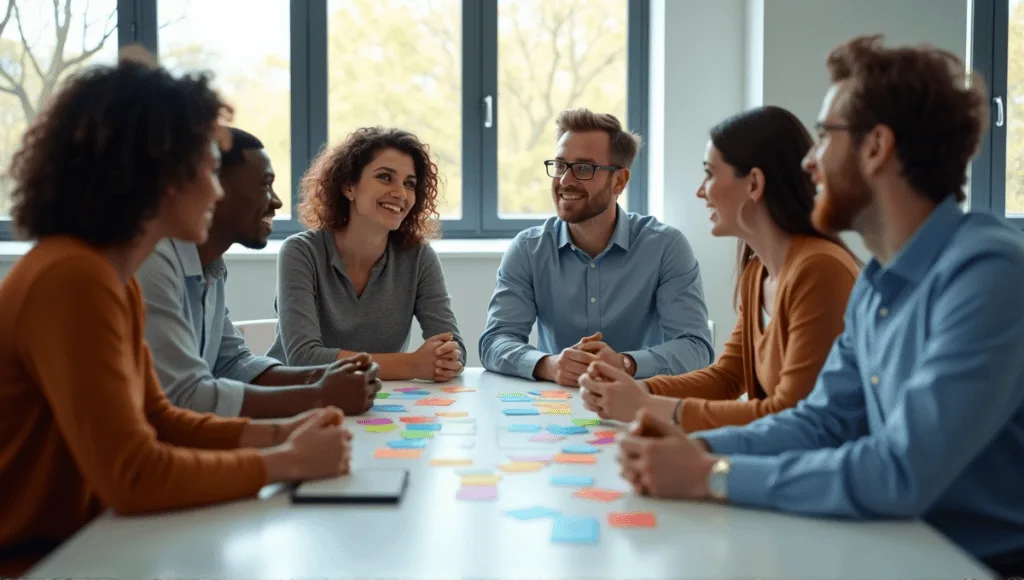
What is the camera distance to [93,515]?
1.52 metres

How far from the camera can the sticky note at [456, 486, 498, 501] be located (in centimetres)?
146

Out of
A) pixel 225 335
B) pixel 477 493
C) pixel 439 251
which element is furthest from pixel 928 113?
pixel 439 251

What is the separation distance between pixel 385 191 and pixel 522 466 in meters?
1.74

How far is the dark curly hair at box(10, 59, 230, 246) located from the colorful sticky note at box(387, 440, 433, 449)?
61 cm

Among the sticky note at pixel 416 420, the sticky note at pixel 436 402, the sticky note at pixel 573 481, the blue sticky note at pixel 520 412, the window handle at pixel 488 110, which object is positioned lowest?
the sticky note at pixel 436 402

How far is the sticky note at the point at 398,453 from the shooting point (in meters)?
1.71

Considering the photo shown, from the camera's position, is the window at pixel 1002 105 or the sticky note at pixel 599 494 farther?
the window at pixel 1002 105

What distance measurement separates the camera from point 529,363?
2.70 metres

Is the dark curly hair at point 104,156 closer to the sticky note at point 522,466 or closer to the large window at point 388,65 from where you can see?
the sticky note at point 522,466

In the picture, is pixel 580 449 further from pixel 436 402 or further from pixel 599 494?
pixel 436 402

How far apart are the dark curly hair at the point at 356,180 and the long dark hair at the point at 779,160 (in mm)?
1356

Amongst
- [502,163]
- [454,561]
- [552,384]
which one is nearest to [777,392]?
[552,384]

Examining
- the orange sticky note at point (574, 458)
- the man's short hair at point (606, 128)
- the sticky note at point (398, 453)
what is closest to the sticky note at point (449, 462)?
the sticky note at point (398, 453)

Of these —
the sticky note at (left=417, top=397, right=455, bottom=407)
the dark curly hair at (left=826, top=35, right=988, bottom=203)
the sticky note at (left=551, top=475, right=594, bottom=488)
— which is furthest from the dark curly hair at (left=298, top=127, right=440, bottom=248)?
the dark curly hair at (left=826, top=35, right=988, bottom=203)
